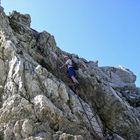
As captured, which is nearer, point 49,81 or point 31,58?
point 49,81

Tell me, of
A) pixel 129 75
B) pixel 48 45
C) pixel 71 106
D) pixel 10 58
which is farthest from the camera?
pixel 129 75

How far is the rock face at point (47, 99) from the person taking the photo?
30.4 m

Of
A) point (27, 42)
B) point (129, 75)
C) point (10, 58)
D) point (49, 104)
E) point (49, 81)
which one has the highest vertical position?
point (129, 75)

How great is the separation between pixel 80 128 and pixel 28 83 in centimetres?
649

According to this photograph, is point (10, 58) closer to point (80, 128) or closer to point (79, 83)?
point (79, 83)

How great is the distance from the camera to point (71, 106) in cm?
3350

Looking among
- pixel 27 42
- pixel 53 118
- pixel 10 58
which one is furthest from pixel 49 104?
pixel 27 42

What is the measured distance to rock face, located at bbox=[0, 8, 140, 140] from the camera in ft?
99.8

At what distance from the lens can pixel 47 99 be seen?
31938 millimetres

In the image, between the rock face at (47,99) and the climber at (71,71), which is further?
the climber at (71,71)

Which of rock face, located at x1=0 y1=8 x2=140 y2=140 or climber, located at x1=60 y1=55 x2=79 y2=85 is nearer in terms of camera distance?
rock face, located at x1=0 y1=8 x2=140 y2=140

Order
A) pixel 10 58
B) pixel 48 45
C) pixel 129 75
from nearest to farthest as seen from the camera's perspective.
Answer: pixel 10 58
pixel 48 45
pixel 129 75

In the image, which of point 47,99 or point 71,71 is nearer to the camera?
point 47,99

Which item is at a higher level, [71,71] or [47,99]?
[71,71]
